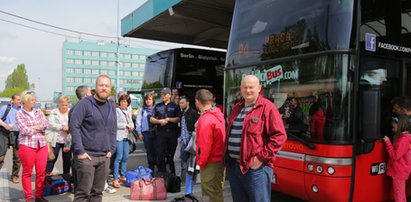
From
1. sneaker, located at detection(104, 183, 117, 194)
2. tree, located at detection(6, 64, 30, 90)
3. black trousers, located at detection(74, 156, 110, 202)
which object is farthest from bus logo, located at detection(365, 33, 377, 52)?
tree, located at detection(6, 64, 30, 90)

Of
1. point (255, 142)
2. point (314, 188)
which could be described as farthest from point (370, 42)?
point (255, 142)

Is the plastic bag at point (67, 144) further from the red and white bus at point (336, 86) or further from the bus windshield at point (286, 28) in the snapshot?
the red and white bus at point (336, 86)

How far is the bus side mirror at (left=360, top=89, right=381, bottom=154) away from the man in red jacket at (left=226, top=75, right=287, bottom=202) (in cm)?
104

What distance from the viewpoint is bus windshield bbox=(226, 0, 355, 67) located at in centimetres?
387

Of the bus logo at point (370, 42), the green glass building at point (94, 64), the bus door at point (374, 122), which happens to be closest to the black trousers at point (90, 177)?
the bus door at point (374, 122)

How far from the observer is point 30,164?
189 inches

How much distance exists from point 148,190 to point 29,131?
1.90 metres

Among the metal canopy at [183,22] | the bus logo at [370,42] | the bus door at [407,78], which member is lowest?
the bus door at [407,78]

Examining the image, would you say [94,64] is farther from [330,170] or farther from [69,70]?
[330,170]

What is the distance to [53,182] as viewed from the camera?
5676 millimetres

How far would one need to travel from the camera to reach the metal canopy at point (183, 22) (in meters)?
9.27

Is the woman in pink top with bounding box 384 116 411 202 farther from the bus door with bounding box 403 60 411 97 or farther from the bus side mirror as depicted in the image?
the bus side mirror

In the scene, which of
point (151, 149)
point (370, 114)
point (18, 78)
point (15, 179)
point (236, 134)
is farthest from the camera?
point (18, 78)

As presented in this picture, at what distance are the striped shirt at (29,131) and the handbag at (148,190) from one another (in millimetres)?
1493
